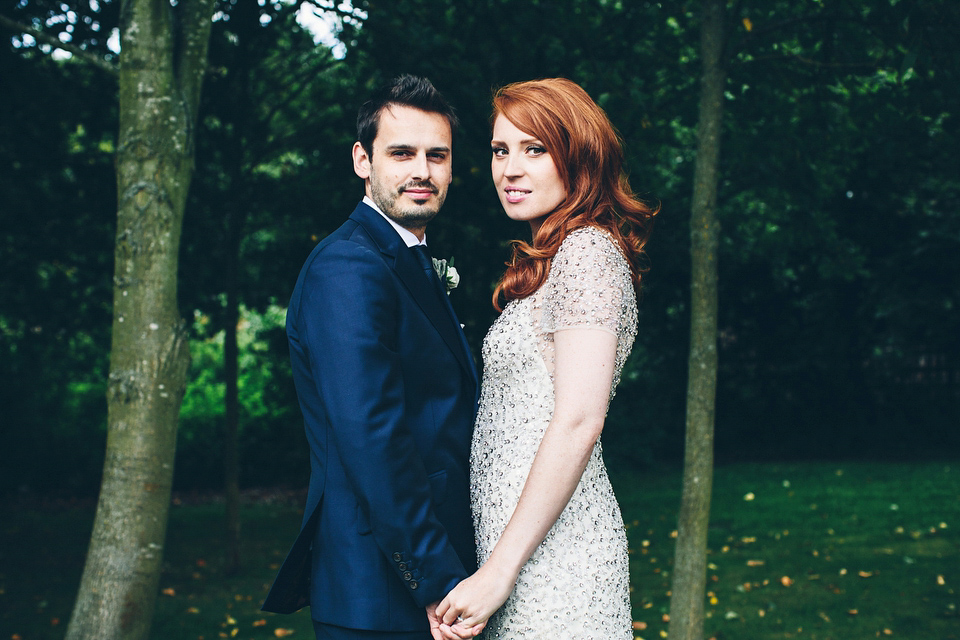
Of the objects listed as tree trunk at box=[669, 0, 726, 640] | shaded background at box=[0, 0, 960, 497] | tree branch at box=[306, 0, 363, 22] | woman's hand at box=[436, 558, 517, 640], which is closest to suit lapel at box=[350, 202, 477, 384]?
woman's hand at box=[436, 558, 517, 640]

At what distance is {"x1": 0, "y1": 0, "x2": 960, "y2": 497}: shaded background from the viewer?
16.7 ft

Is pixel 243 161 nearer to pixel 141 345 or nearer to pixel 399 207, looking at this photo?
pixel 141 345

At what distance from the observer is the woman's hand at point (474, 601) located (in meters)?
1.96

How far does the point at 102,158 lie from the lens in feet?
23.7

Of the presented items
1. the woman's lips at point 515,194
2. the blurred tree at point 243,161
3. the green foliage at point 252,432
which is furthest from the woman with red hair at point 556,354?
the green foliage at point 252,432

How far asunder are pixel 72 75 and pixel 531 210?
260 inches

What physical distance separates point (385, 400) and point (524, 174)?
2.53ft

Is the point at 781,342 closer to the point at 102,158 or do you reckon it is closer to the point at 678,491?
the point at 678,491

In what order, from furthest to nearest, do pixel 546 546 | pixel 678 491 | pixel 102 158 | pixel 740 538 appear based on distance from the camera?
1. pixel 678 491
2. pixel 740 538
3. pixel 102 158
4. pixel 546 546

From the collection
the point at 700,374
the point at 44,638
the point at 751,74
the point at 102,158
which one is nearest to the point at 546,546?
the point at 700,374

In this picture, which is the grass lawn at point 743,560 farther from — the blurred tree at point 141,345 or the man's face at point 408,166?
the man's face at point 408,166

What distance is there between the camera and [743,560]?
7605 mm

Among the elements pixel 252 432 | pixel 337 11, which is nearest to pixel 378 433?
pixel 337 11

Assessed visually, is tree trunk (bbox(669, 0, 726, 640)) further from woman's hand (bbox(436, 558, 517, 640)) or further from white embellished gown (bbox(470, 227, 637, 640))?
woman's hand (bbox(436, 558, 517, 640))
